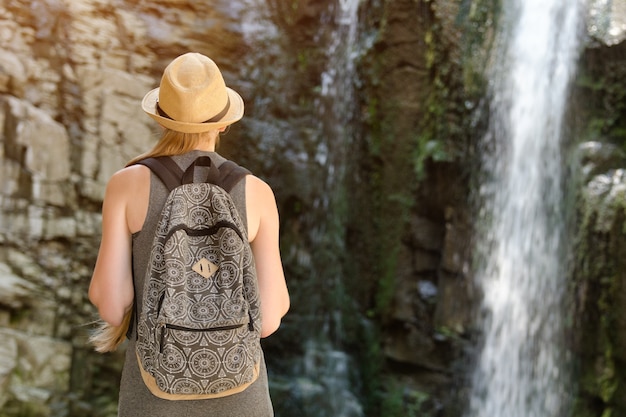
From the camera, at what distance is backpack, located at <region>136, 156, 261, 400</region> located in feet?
5.14

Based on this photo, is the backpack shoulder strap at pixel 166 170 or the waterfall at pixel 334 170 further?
the waterfall at pixel 334 170

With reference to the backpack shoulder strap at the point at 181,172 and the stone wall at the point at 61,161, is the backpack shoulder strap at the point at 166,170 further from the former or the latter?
the stone wall at the point at 61,161

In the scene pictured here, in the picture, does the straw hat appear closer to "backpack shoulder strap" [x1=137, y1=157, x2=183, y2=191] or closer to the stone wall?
"backpack shoulder strap" [x1=137, y1=157, x2=183, y2=191]

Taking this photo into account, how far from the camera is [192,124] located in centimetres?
173

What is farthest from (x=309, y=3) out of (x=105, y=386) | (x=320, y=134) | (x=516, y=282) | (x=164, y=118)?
(x=164, y=118)

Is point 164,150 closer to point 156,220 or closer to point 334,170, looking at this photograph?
point 156,220

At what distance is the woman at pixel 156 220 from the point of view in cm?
165

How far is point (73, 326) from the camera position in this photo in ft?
19.4

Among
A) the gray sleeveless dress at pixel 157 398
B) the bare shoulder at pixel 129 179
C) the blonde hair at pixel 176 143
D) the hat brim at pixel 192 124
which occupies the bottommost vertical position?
the gray sleeveless dress at pixel 157 398

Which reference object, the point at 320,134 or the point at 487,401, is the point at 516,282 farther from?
the point at 320,134

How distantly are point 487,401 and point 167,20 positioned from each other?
4.49m

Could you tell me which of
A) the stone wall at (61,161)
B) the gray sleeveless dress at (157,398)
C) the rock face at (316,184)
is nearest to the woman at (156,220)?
the gray sleeveless dress at (157,398)

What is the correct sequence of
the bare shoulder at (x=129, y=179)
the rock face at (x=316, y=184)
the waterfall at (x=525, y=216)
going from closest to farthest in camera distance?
the bare shoulder at (x=129, y=179), the waterfall at (x=525, y=216), the rock face at (x=316, y=184)

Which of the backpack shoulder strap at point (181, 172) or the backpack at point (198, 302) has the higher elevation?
the backpack shoulder strap at point (181, 172)
